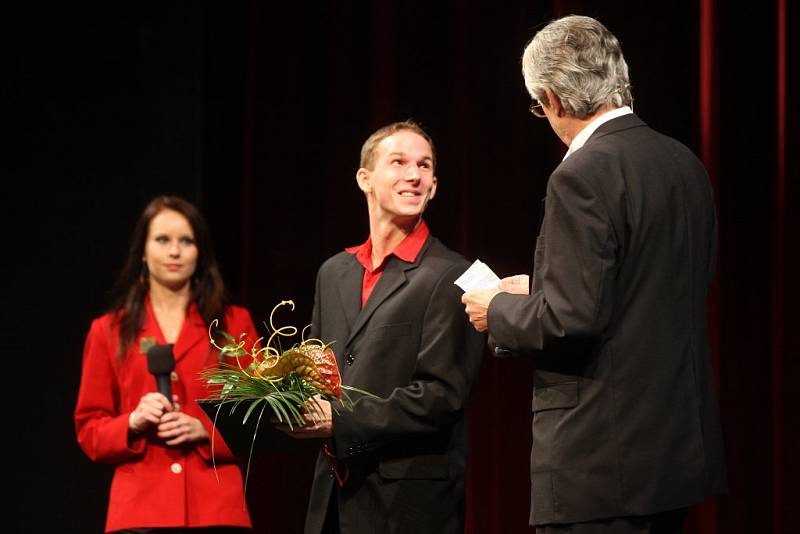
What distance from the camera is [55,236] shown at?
16.1 ft

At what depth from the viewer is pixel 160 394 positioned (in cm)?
341

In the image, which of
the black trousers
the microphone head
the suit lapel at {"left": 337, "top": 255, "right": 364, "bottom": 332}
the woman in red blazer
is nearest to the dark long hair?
the woman in red blazer

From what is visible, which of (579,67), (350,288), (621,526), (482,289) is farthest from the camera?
(350,288)

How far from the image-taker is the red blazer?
343cm

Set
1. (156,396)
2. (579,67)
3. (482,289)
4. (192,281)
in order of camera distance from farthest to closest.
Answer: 1. (192,281)
2. (156,396)
3. (482,289)
4. (579,67)

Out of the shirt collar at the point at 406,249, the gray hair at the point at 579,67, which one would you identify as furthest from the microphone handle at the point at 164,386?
the gray hair at the point at 579,67

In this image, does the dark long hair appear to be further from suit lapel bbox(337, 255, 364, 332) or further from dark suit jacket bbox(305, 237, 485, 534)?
dark suit jacket bbox(305, 237, 485, 534)

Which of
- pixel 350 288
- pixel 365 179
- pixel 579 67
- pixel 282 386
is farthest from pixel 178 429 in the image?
pixel 579 67

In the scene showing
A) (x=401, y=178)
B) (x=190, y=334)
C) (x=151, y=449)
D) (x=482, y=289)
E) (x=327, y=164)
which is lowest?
(x=151, y=449)

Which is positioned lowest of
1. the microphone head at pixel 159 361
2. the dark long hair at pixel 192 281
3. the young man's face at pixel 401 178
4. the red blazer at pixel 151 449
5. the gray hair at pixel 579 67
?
the red blazer at pixel 151 449

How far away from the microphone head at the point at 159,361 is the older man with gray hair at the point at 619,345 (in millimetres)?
1496

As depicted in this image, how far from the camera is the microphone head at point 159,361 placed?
3.42 metres

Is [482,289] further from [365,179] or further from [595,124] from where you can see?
[365,179]

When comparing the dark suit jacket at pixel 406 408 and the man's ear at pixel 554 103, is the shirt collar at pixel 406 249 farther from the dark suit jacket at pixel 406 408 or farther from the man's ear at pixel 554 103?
the man's ear at pixel 554 103
